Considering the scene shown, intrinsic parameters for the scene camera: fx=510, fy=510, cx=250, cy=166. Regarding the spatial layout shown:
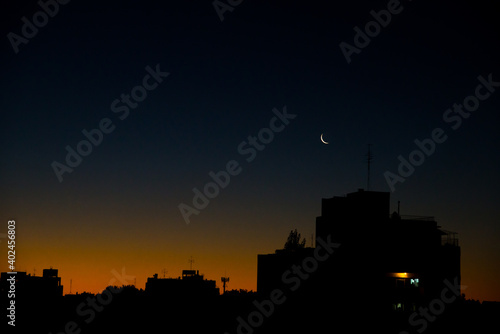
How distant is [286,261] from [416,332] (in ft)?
81.8

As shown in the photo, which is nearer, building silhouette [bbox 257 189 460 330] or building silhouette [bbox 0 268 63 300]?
building silhouette [bbox 257 189 460 330]

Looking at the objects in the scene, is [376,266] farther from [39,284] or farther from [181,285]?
[39,284]

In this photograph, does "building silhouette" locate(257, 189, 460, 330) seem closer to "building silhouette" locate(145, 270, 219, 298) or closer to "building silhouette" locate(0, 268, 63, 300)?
"building silhouette" locate(145, 270, 219, 298)

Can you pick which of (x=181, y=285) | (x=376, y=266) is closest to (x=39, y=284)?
(x=181, y=285)

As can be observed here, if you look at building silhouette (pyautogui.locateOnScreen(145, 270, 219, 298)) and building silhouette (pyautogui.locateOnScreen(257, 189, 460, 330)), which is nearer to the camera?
building silhouette (pyautogui.locateOnScreen(257, 189, 460, 330))

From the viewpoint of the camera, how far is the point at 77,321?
60.8m

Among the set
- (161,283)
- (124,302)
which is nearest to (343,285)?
(124,302)

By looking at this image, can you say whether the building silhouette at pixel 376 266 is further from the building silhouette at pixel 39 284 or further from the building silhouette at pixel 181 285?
the building silhouette at pixel 39 284

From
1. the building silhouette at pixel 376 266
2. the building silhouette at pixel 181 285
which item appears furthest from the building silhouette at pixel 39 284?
the building silhouette at pixel 376 266

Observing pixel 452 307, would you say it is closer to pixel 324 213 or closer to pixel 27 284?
pixel 324 213

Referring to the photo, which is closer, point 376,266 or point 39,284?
point 376,266

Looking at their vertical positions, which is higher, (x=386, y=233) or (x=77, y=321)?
(x=386, y=233)

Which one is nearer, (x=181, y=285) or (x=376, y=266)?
(x=376, y=266)

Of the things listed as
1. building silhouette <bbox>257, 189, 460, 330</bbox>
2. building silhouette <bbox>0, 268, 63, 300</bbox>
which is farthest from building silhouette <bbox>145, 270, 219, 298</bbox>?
building silhouette <bbox>257, 189, 460, 330</bbox>
